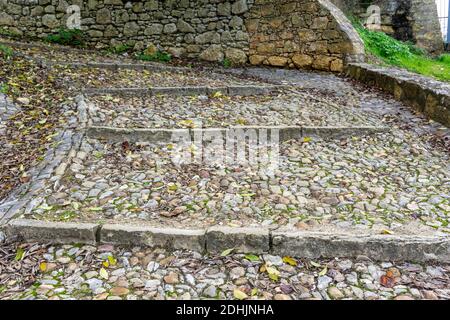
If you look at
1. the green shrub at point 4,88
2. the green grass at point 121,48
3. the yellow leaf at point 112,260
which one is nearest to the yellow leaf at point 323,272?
the yellow leaf at point 112,260

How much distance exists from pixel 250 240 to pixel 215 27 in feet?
22.1

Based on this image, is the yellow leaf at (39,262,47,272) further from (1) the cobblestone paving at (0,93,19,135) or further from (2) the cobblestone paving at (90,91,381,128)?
(1) the cobblestone paving at (0,93,19,135)

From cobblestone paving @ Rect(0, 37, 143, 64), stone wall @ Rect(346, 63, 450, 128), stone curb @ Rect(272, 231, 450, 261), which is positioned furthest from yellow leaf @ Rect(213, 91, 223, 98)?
stone curb @ Rect(272, 231, 450, 261)

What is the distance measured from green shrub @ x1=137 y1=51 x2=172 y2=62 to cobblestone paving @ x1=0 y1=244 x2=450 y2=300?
6603 mm

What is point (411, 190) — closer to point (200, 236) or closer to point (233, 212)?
point (233, 212)

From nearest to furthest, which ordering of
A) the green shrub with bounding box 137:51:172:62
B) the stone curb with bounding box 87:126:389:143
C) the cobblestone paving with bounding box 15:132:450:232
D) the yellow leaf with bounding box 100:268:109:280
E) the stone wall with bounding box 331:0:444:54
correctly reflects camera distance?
the yellow leaf with bounding box 100:268:109:280
the cobblestone paving with bounding box 15:132:450:232
the stone curb with bounding box 87:126:389:143
the green shrub with bounding box 137:51:172:62
the stone wall with bounding box 331:0:444:54

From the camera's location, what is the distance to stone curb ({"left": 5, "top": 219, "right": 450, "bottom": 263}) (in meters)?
2.58

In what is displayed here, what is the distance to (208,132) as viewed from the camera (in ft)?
13.9

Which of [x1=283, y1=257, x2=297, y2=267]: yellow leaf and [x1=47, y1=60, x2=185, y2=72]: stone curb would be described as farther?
[x1=47, y1=60, x2=185, y2=72]: stone curb

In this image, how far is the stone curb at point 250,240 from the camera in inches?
101

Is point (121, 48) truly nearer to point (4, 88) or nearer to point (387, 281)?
point (4, 88)

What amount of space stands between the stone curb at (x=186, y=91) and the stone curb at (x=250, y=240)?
10.3ft

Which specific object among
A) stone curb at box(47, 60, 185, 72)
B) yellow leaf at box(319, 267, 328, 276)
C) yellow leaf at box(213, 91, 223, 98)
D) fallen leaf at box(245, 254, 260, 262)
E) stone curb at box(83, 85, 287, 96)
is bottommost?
yellow leaf at box(319, 267, 328, 276)

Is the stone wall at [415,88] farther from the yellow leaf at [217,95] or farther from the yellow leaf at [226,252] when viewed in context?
the yellow leaf at [226,252]
